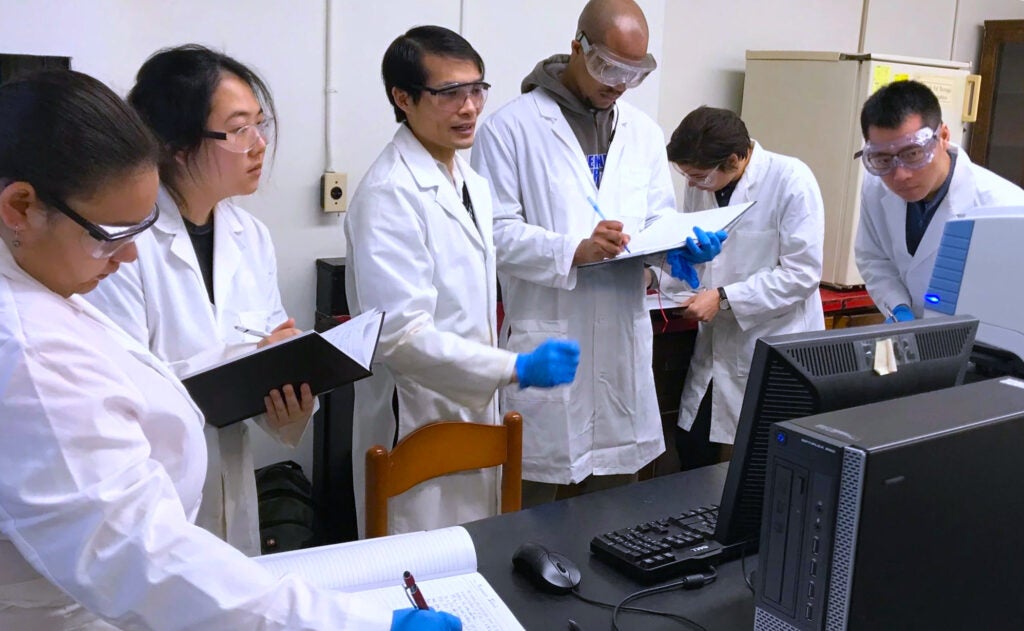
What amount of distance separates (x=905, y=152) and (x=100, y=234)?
1.83 meters

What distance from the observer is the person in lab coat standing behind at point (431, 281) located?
1743 mm

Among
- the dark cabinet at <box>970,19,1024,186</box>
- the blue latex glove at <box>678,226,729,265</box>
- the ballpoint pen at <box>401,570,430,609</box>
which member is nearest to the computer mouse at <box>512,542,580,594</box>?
the ballpoint pen at <box>401,570,430,609</box>

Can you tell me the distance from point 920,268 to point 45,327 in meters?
2.11

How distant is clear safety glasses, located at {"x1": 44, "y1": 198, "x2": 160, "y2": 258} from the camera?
82cm

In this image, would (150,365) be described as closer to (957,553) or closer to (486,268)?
(957,553)

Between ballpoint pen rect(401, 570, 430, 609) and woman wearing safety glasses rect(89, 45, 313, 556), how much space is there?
0.52m

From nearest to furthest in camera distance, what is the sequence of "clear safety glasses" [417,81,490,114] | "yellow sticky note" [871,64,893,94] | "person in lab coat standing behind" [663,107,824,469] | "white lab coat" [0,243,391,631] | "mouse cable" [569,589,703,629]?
"white lab coat" [0,243,391,631] → "mouse cable" [569,589,703,629] → "clear safety glasses" [417,81,490,114] → "person in lab coat standing behind" [663,107,824,469] → "yellow sticky note" [871,64,893,94]

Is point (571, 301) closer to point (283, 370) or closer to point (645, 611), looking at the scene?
point (283, 370)

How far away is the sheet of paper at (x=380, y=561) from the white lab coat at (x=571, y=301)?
1.00m

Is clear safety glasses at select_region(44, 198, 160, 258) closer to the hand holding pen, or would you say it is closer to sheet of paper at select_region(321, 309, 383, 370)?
sheet of paper at select_region(321, 309, 383, 370)

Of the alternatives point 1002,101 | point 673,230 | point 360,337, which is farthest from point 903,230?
point 1002,101

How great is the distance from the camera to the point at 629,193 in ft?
7.57

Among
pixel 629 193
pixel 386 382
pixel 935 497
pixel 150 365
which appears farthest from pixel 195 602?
pixel 629 193

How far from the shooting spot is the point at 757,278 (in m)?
2.62
